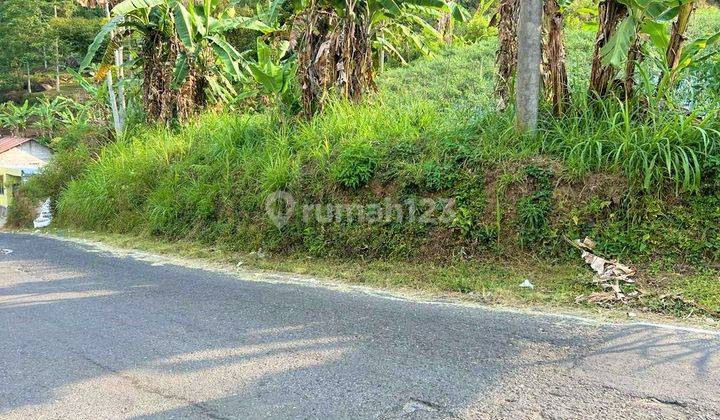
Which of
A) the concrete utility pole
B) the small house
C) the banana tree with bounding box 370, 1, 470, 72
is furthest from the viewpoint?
the small house

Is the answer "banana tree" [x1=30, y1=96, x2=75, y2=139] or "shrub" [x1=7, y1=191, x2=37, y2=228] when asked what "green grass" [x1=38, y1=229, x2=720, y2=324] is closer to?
"shrub" [x1=7, y1=191, x2=37, y2=228]

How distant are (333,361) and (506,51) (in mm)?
5993

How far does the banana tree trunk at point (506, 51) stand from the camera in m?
7.95

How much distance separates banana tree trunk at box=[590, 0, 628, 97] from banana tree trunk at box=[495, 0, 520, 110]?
1.23 m

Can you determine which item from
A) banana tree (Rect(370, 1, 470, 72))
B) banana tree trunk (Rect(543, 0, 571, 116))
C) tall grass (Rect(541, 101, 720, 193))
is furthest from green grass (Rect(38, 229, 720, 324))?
banana tree (Rect(370, 1, 470, 72))

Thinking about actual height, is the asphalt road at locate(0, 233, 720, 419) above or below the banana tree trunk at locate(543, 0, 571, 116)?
below

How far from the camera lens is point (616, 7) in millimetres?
6805

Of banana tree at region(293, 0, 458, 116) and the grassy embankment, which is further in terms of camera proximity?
banana tree at region(293, 0, 458, 116)

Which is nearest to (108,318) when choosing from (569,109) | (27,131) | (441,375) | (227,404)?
(227,404)

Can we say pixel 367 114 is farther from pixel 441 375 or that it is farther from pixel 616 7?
pixel 441 375

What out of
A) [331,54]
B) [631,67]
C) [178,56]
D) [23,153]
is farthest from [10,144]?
[631,67]

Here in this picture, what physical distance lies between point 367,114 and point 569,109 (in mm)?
→ 3270

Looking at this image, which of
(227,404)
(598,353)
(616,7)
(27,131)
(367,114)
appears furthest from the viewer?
(27,131)

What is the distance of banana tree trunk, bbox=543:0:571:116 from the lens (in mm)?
7320
